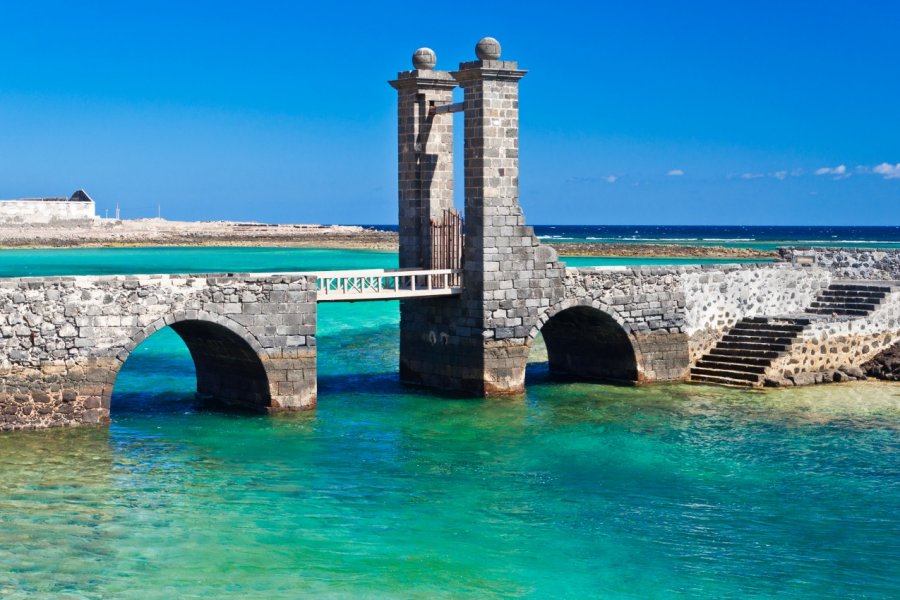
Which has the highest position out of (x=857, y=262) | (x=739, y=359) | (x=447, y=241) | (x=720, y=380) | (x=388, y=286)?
(x=447, y=241)

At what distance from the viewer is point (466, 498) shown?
56.3ft

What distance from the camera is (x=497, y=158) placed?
2402 centimetres

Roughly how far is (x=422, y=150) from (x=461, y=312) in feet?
11.8

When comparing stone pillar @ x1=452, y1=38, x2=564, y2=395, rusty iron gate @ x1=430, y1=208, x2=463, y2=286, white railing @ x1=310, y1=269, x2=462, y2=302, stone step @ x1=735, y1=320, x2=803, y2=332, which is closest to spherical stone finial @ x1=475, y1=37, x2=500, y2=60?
stone pillar @ x1=452, y1=38, x2=564, y2=395

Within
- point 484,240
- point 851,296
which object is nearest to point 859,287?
point 851,296

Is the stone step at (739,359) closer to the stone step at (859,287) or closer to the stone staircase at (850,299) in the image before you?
the stone staircase at (850,299)

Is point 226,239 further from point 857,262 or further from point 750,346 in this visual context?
point 750,346

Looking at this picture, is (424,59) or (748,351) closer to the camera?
(424,59)

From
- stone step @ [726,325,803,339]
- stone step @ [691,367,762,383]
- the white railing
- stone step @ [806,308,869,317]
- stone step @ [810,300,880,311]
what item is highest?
the white railing

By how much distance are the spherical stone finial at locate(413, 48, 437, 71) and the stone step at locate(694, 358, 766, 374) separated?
28.5 ft

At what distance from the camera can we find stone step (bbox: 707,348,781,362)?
26.3 metres

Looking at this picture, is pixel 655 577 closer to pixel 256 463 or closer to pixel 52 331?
pixel 256 463

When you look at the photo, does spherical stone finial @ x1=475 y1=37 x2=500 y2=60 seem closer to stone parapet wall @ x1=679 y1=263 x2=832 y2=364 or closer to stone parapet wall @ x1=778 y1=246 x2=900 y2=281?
stone parapet wall @ x1=679 y1=263 x2=832 y2=364

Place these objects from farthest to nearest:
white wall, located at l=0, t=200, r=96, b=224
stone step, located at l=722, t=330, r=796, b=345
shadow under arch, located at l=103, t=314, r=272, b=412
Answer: white wall, located at l=0, t=200, r=96, b=224
stone step, located at l=722, t=330, r=796, b=345
shadow under arch, located at l=103, t=314, r=272, b=412
